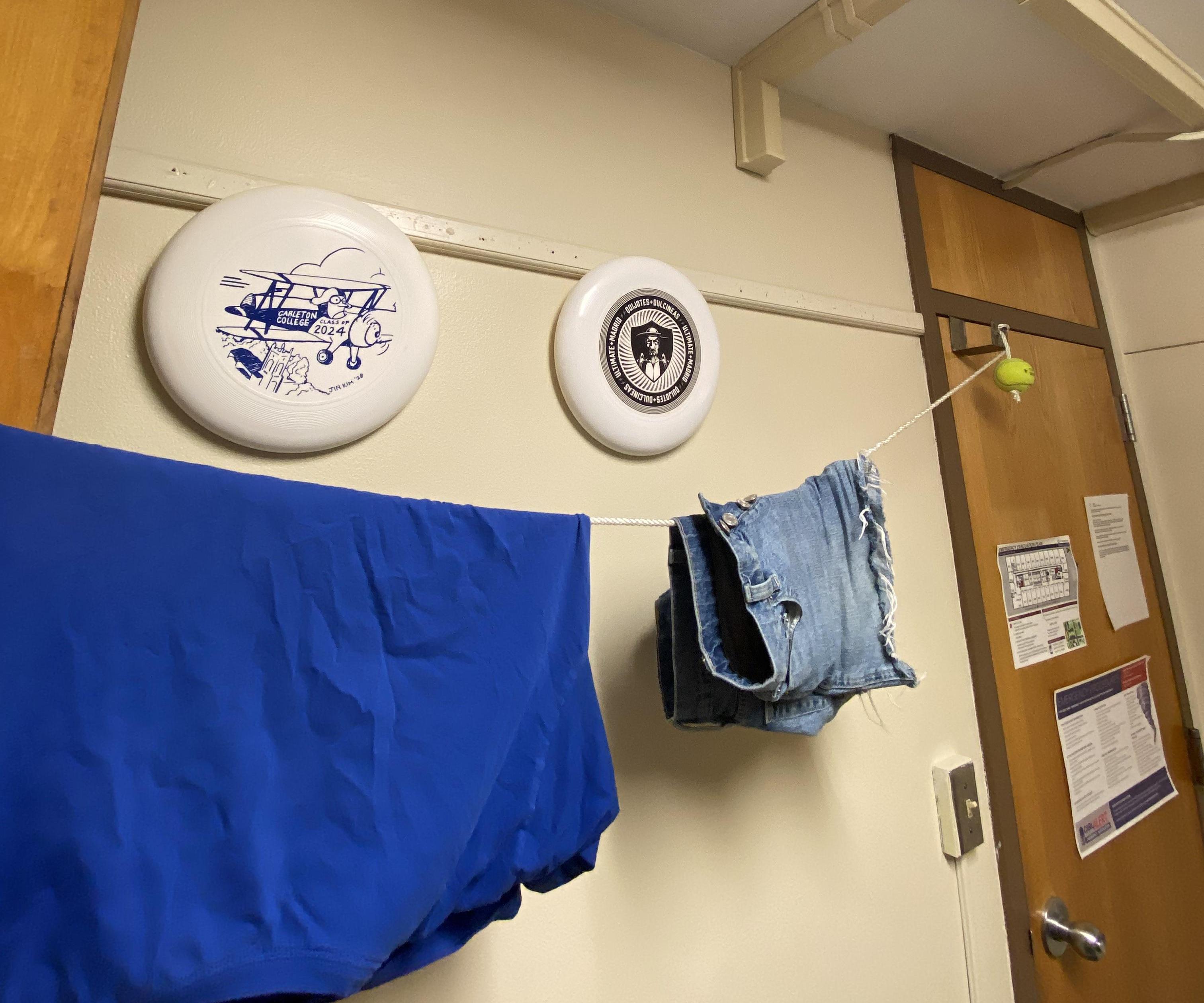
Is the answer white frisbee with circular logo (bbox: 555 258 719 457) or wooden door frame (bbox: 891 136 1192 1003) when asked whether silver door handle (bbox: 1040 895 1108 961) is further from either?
white frisbee with circular logo (bbox: 555 258 719 457)

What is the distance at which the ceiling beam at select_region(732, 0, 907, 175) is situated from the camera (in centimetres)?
88

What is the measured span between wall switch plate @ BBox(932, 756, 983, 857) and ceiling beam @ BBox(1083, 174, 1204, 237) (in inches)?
56.6

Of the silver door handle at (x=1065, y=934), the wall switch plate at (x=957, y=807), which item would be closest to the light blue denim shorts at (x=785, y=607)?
the wall switch plate at (x=957, y=807)

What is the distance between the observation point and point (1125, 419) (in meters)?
1.61

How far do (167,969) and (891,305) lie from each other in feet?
4.26

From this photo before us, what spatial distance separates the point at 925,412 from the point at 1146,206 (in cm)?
129

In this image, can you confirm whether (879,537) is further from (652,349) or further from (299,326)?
(299,326)

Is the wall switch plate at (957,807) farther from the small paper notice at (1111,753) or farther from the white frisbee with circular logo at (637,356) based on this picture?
the white frisbee with circular logo at (637,356)

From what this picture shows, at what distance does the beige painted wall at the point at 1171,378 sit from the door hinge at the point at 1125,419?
0.04 metres

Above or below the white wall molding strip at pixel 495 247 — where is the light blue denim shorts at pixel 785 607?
below

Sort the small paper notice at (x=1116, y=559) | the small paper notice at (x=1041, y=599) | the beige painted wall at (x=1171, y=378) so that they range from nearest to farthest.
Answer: the small paper notice at (x=1041, y=599)
the small paper notice at (x=1116, y=559)
the beige painted wall at (x=1171, y=378)

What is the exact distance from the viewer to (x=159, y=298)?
60cm

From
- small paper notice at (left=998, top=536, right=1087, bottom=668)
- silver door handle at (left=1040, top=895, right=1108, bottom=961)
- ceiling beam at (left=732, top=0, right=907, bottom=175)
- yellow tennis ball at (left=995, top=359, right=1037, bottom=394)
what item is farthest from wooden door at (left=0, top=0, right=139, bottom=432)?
silver door handle at (left=1040, top=895, right=1108, bottom=961)

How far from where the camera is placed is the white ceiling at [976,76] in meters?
0.97
